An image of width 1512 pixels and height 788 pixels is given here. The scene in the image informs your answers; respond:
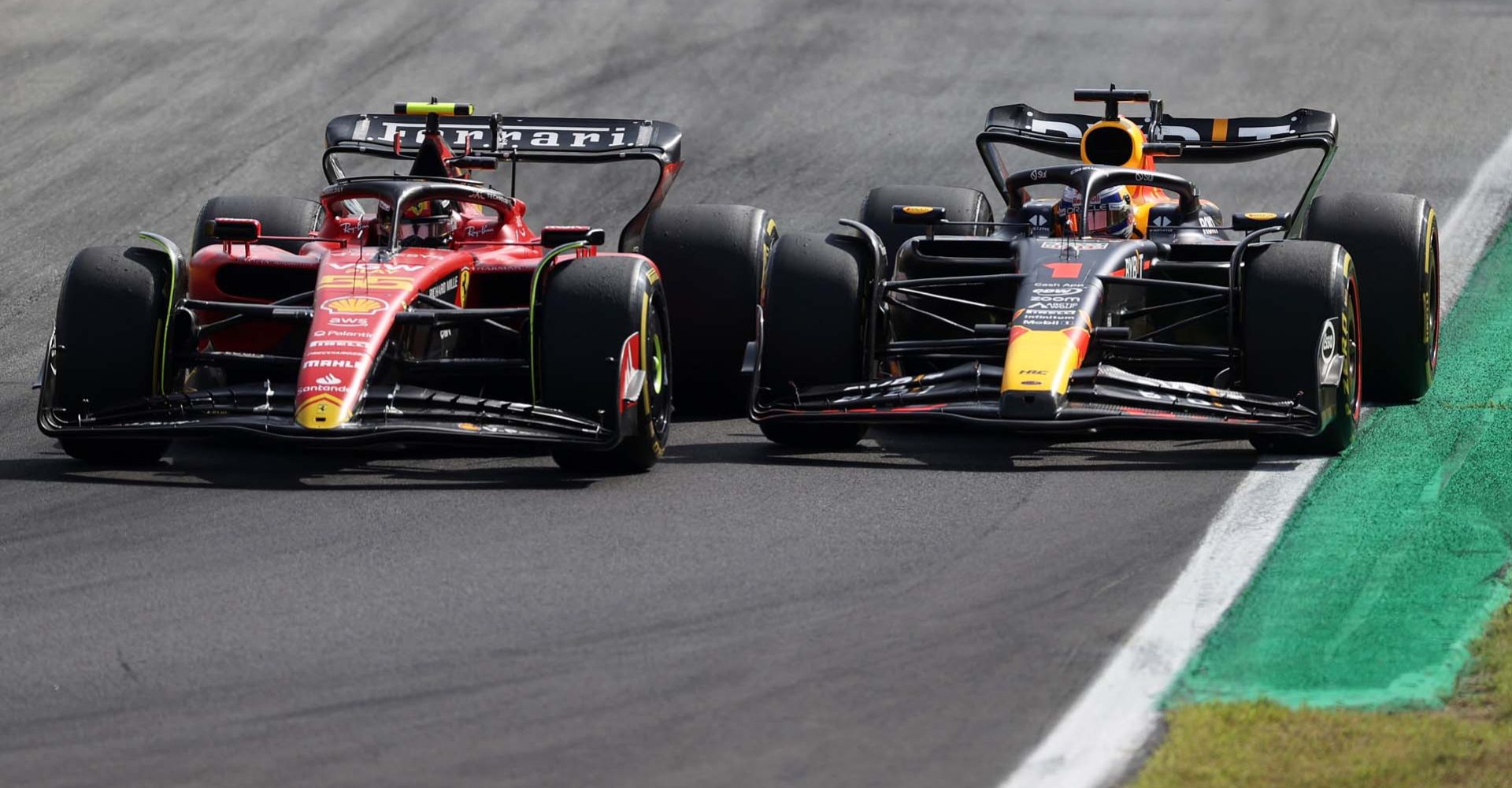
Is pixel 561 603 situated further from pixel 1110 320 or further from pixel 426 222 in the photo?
pixel 426 222

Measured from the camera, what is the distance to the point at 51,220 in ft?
63.0

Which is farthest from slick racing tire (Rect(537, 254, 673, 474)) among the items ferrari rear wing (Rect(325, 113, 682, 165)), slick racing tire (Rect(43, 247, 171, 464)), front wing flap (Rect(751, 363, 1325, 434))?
ferrari rear wing (Rect(325, 113, 682, 165))

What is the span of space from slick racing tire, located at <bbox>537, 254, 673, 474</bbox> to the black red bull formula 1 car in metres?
0.84

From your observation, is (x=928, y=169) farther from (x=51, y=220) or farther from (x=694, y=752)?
(x=694, y=752)

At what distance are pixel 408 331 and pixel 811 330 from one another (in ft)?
6.85

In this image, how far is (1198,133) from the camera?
14.2 meters

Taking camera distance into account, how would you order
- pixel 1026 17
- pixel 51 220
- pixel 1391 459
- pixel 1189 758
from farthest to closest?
1. pixel 1026 17
2. pixel 51 220
3. pixel 1391 459
4. pixel 1189 758

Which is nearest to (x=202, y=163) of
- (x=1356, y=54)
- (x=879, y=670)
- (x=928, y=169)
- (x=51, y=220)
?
(x=51, y=220)

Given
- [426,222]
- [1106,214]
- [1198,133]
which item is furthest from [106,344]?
[1198,133]

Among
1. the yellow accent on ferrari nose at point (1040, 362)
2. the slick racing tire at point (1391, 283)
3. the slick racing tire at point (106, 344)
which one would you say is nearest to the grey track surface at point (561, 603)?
the slick racing tire at point (106, 344)

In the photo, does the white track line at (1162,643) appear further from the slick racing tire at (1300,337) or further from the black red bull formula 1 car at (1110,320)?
the black red bull formula 1 car at (1110,320)

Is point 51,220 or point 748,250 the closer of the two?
point 748,250

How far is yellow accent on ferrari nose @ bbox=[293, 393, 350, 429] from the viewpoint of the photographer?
9.43m

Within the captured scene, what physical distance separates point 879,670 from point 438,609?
1.79 m
